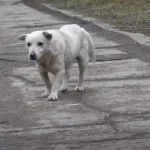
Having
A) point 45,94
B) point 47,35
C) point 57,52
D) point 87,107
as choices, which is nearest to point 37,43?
point 47,35

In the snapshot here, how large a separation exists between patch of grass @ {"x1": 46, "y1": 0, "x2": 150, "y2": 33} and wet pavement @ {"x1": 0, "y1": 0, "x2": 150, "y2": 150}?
3.16 metres

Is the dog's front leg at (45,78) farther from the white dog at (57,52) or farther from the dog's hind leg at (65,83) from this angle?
the dog's hind leg at (65,83)

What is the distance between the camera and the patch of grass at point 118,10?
54.7 ft

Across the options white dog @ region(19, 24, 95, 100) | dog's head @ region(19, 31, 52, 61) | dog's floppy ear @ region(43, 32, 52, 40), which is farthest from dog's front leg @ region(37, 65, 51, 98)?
dog's floppy ear @ region(43, 32, 52, 40)

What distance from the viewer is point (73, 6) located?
24531mm

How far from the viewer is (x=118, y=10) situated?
2059 centimetres

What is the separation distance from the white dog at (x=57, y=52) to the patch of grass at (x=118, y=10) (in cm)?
594

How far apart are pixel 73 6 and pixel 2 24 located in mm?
4298

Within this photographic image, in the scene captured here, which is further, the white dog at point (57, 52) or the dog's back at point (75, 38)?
the dog's back at point (75, 38)

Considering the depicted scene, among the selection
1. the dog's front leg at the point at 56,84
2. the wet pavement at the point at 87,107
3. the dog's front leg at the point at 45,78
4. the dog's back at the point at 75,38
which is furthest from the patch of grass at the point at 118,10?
the dog's front leg at the point at 56,84

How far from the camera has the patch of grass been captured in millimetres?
16672

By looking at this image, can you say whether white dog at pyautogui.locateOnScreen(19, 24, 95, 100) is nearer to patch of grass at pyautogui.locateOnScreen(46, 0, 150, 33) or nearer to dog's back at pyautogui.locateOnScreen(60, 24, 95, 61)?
dog's back at pyautogui.locateOnScreen(60, 24, 95, 61)

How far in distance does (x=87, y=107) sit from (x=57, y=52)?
915 millimetres

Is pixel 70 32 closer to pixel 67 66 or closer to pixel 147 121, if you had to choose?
pixel 67 66
